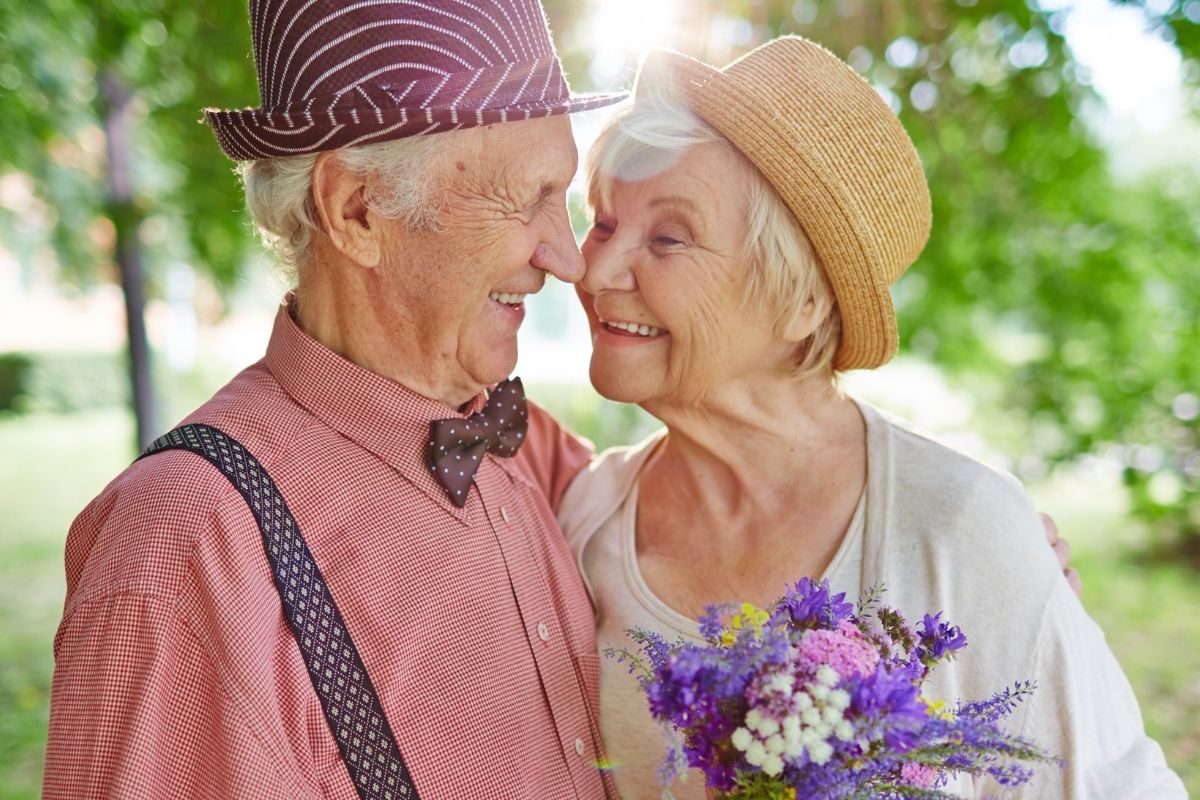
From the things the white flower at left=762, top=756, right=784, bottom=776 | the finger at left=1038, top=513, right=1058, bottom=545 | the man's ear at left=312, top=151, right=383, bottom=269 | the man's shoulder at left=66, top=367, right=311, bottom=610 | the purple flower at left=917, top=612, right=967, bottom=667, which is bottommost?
the finger at left=1038, top=513, right=1058, bottom=545

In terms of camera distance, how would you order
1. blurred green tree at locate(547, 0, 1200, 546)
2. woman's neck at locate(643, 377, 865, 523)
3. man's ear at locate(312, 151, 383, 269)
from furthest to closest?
blurred green tree at locate(547, 0, 1200, 546), woman's neck at locate(643, 377, 865, 523), man's ear at locate(312, 151, 383, 269)

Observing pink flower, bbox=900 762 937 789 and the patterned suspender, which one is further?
the patterned suspender

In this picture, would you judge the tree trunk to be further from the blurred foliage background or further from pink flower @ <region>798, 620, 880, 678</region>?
pink flower @ <region>798, 620, 880, 678</region>

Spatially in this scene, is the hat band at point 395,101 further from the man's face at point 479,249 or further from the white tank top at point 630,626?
the white tank top at point 630,626

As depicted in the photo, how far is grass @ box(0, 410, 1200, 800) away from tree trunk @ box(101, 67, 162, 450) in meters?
1.97

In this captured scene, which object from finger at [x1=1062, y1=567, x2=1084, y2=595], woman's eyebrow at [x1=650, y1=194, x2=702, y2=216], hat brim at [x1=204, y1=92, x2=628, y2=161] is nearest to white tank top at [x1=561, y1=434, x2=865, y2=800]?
finger at [x1=1062, y1=567, x2=1084, y2=595]

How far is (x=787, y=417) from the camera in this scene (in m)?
2.67

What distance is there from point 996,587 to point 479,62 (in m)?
1.56

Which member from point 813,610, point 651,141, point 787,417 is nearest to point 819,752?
point 813,610

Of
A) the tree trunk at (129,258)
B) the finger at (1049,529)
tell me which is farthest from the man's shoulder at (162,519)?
the tree trunk at (129,258)

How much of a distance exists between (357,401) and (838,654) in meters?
1.12

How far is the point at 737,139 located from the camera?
2387 mm

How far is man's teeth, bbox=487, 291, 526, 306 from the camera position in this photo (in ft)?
7.53

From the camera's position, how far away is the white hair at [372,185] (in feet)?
6.92
